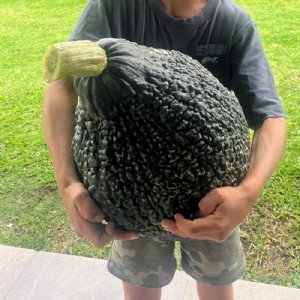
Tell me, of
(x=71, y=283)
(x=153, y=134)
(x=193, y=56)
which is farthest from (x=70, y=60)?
(x=71, y=283)

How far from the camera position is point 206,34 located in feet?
3.84

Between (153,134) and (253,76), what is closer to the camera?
(153,134)

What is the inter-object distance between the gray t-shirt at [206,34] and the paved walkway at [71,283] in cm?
95

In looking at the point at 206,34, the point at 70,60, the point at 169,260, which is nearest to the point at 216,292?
the point at 169,260

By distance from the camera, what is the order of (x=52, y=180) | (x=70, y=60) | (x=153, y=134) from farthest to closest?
(x=52, y=180) < (x=153, y=134) < (x=70, y=60)

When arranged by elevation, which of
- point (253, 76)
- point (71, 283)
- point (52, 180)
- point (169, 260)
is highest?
point (253, 76)

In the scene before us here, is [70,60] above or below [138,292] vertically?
above

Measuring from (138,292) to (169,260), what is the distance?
19cm

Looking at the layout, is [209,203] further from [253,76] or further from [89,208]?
[253,76]

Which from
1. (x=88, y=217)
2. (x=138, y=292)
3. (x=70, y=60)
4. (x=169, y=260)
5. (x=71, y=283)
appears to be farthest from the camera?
(x=71, y=283)

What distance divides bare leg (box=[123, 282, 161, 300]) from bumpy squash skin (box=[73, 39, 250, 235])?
62 cm

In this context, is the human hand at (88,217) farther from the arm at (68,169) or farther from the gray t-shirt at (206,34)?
the gray t-shirt at (206,34)

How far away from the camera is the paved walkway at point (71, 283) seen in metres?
1.88

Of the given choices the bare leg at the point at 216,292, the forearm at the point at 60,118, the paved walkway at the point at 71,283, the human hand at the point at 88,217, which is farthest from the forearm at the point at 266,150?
the paved walkway at the point at 71,283
